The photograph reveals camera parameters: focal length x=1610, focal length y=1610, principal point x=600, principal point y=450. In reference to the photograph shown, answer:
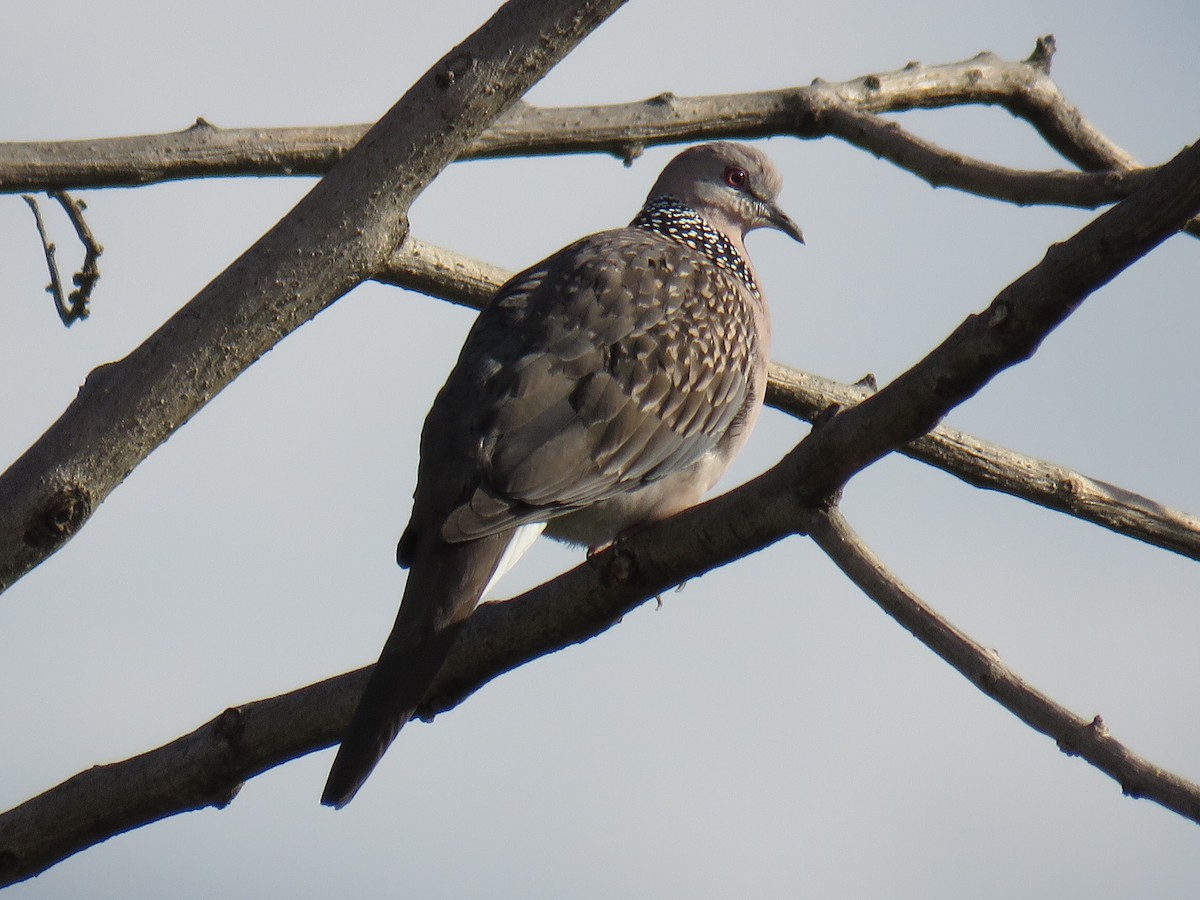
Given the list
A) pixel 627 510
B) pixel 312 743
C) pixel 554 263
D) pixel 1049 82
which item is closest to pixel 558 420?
pixel 627 510

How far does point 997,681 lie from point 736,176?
3052 millimetres

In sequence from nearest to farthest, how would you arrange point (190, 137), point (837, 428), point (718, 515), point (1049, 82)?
point (837, 428), point (718, 515), point (190, 137), point (1049, 82)

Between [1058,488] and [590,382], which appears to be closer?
[590,382]

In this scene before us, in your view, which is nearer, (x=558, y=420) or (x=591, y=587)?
(x=591, y=587)

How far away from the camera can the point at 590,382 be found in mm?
4207

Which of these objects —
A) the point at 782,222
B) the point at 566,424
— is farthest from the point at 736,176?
the point at 566,424

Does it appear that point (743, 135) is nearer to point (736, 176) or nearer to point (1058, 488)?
point (736, 176)

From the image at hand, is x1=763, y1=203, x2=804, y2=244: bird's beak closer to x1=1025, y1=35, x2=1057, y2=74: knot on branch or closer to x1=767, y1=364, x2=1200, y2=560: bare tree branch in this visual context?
x1=1025, y1=35, x2=1057, y2=74: knot on branch

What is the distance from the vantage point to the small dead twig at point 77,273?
13.0 ft

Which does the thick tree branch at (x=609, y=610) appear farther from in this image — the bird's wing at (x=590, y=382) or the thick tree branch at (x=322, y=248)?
the thick tree branch at (x=322, y=248)

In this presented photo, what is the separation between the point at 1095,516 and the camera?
4.45 metres

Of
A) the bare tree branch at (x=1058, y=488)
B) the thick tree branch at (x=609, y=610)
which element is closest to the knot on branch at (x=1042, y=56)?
the bare tree branch at (x=1058, y=488)

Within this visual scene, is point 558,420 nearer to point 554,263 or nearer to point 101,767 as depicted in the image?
point 554,263

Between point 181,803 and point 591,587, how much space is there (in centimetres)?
97
